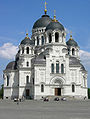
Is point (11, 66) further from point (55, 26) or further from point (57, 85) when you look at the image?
point (55, 26)

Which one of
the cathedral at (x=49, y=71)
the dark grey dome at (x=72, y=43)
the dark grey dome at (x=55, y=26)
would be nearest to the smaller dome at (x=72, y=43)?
the dark grey dome at (x=72, y=43)

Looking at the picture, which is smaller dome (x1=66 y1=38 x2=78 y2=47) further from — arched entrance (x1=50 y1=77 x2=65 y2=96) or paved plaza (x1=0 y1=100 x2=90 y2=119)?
paved plaza (x1=0 y1=100 x2=90 y2=119)

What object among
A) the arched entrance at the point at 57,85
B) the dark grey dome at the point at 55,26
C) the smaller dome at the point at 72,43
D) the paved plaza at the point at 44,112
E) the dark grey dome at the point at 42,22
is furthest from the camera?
the dark grey dome at the point at 42,22

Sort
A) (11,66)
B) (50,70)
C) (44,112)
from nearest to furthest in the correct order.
Result: (44,112)
(50,70)
(11,66)

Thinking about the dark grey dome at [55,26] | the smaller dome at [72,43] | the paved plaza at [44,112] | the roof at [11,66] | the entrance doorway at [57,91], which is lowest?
the paved plaza at [44,112]

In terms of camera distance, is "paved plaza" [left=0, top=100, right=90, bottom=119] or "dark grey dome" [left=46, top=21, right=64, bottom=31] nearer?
"paved plaza" [left=0, top=100, right=90, bottom=119]

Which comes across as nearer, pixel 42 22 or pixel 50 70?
pixel 50 70

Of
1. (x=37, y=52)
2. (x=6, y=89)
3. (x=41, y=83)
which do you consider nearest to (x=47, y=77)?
(x=41, y=83)

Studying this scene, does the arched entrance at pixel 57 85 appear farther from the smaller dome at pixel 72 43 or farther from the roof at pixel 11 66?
the smaller dome at pixel 72 43

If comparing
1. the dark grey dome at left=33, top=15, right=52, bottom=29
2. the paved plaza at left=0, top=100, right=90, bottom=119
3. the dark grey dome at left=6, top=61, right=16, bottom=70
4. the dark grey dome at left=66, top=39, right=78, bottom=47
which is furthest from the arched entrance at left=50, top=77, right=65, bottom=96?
the paved plaza at left=0, top=100, right=90, bottom=119

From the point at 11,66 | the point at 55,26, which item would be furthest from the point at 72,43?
the point at 11,66

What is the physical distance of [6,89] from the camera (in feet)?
240

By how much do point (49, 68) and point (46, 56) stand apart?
131 inches

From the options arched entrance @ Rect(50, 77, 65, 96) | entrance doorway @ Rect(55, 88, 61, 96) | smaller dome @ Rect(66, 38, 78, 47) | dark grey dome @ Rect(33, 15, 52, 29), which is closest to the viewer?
arched entrance @ Rect(50, 77, 65, 96)
